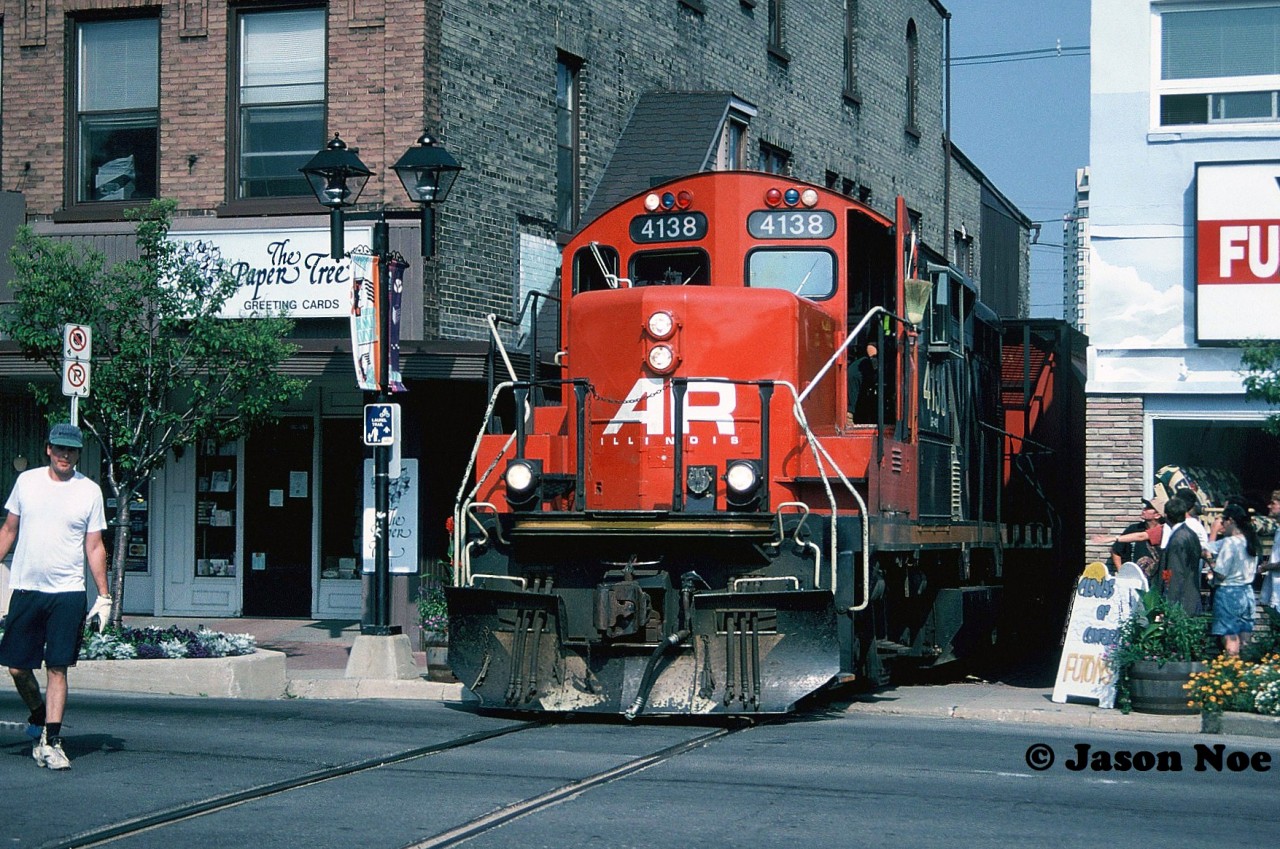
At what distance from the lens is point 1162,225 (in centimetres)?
1472

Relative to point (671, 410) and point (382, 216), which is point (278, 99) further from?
point (671, 410)

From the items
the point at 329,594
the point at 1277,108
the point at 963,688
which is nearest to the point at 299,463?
the point at 329,594

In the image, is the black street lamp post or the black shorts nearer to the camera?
the black shorts

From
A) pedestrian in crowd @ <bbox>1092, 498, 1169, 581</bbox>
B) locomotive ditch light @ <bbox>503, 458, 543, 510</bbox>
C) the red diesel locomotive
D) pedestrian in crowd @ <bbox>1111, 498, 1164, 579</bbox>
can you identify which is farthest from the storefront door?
pedestrian in crowd @ <bbox>1111, 498, 1164, 579</bbox>

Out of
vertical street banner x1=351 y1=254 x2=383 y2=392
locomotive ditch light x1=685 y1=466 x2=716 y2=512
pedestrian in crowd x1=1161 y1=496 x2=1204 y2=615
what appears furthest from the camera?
vertical street banner x1=351 y1=254 x2=383 y2=392

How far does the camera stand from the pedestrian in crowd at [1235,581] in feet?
42.9

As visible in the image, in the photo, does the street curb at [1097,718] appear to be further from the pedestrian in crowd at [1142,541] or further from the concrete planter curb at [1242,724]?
the pedestrian in crowd at [1142,541]

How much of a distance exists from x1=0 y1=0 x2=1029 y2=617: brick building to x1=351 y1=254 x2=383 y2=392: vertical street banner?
102 inches

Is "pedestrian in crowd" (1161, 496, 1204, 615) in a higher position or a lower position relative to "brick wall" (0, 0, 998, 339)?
lower

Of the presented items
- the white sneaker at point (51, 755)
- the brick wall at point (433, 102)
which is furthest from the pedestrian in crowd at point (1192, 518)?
the white sneaker at point (51, 755)

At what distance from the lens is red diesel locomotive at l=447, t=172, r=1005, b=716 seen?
439 inches

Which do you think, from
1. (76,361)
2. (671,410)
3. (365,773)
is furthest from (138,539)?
(365,773)

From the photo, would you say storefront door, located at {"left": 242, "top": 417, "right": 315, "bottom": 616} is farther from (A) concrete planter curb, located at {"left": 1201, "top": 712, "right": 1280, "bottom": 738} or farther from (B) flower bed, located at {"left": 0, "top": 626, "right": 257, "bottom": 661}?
(A) concrete planter curb, located at {"left": 1201, "top": 712, "right": 1280, "bottom": 738}

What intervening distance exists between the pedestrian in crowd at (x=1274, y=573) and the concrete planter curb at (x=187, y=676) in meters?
8.38
